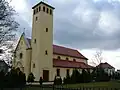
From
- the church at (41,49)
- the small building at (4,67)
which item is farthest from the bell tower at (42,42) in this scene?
the small building at (4,67)

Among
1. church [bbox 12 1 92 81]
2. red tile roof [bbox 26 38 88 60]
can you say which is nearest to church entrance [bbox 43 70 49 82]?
church [bbox 12 1 92 81]

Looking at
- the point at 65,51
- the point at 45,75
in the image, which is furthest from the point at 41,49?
the point at 65,51

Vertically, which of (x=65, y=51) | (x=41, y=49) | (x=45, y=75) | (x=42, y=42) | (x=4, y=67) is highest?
(x=42, y=42)

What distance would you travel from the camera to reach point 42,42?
40.3 m

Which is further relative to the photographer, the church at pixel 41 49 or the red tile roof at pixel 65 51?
the red tile roof at pixel 65 51

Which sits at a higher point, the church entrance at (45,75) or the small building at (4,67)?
the small building at (4,67)

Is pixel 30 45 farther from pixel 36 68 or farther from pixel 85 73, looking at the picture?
pixel 85 73

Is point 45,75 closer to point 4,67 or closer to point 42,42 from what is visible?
point 42,42

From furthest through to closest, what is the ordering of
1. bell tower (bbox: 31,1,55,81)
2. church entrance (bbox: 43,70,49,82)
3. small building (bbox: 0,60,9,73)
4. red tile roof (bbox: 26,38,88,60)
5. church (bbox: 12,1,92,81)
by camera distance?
red tile roof (bbox: 26,38,88,60), church entrance (bbox: 43,70,49,82), church (bbox: 12,1,92,81), bell tower (bbox: 31,1,55,81), small building (bbox: 0,60,9,73)

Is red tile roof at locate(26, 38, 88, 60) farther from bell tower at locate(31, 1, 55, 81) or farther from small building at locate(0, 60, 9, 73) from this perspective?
small building at locate(0, 60, 9, 73)

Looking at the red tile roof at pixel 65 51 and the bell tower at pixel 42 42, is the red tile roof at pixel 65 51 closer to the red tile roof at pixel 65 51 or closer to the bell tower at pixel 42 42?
the red tile roof at pixel 65 51

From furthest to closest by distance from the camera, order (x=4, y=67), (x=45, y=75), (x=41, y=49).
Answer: (x=45, y=75) → (x=41, y=49) → (x=4, y=67)

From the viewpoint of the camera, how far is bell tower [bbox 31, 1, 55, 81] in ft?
130

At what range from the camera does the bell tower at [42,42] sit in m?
39.7
